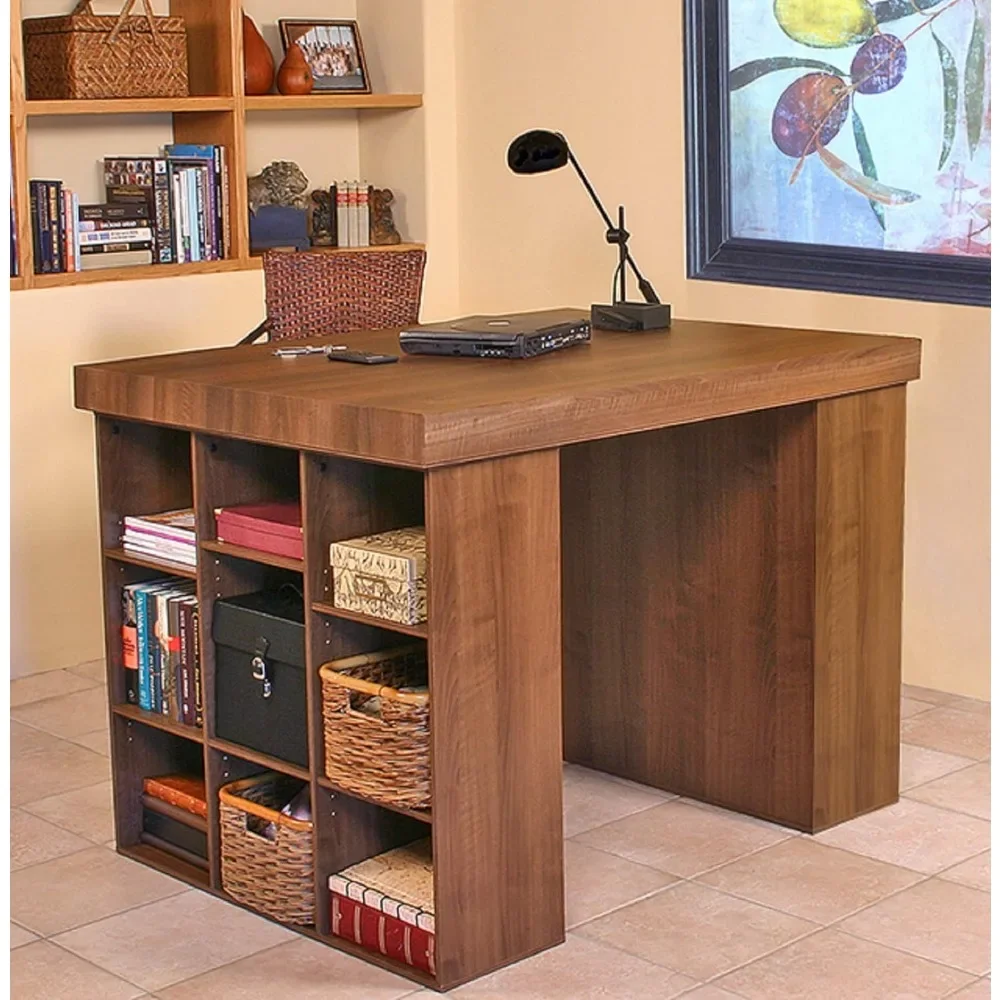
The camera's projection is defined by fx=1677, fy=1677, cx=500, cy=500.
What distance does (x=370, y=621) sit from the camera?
2.54 m

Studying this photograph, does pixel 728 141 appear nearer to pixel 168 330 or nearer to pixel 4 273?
pixel 168 330

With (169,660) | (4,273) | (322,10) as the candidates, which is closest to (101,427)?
(169,660)

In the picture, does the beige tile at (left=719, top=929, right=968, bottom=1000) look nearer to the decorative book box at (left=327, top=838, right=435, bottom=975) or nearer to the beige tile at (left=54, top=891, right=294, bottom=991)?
the decorative book box at (left=327, top=838, right=435, bottom=975)

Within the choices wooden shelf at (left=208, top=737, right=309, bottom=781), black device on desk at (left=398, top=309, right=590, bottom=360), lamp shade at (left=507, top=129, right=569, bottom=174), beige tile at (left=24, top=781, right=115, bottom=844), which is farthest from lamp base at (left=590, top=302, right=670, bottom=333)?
beige tile at (left=24, top=781, right=115, bottom=844)

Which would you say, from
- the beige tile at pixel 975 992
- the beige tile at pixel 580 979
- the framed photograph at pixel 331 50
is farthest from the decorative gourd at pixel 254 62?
the beige tile at pixel 975 992

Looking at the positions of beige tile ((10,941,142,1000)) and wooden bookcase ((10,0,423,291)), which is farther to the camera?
wooden bookcase ((10,0,423,291))

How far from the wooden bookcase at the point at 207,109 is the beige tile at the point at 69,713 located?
1021 mm

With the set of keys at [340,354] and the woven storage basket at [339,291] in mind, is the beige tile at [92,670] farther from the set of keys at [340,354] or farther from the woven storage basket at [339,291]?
the set of keys at [340,354]

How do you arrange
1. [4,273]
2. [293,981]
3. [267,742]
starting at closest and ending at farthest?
[4,273] → [293,981] → [267,742]

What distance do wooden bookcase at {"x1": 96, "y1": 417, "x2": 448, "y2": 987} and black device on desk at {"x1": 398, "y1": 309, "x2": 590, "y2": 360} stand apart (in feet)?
0.96

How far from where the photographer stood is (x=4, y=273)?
3.11 feet

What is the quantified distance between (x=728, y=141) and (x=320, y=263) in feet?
3.65

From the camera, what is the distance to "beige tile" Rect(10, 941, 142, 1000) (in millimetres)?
2568

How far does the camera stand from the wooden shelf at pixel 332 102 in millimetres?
4586
